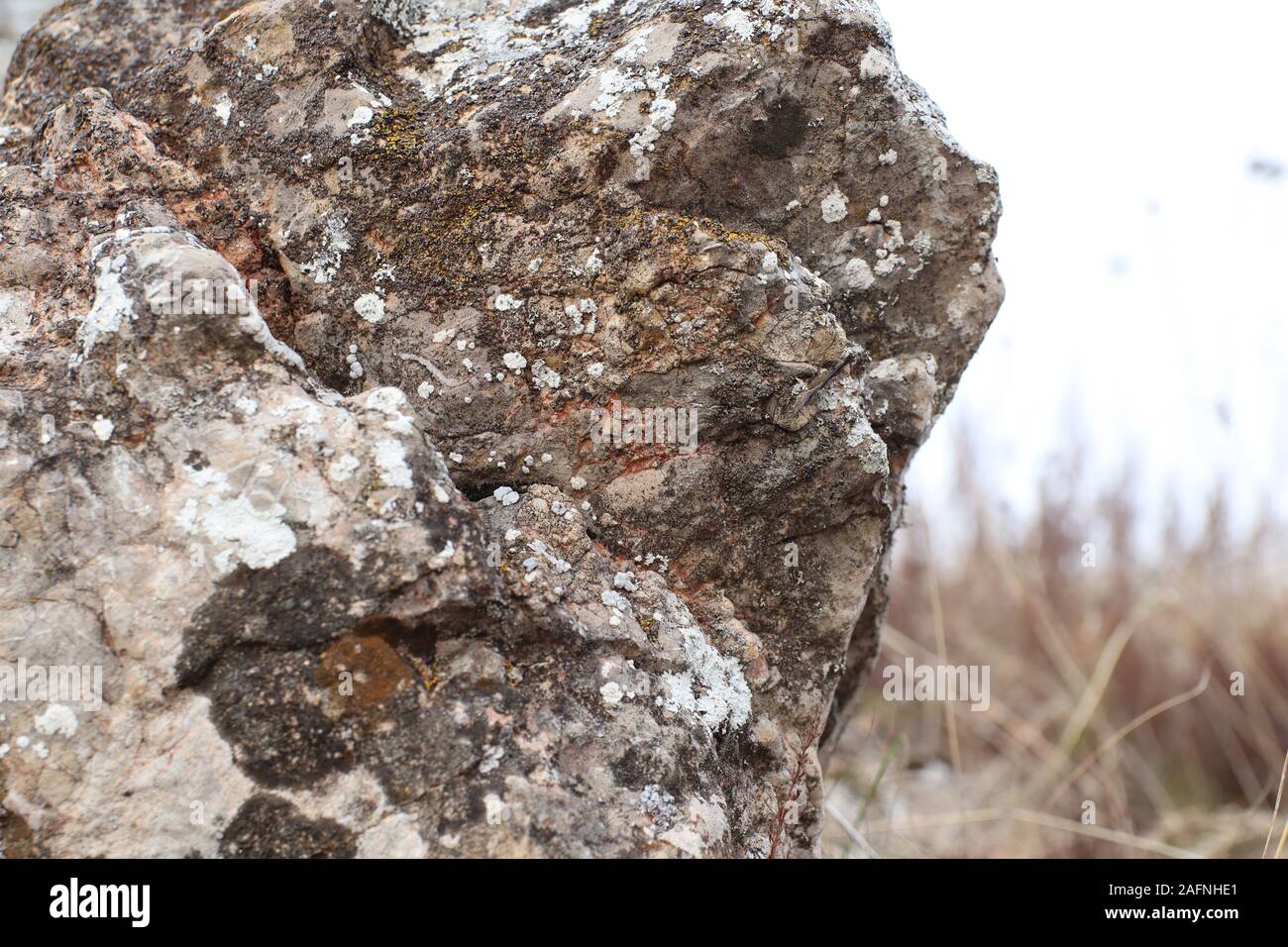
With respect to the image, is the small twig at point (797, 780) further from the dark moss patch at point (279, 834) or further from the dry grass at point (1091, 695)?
the dry grass at point (1091, 695)

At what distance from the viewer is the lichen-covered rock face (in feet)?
4.19

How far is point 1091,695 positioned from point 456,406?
7.73 feet

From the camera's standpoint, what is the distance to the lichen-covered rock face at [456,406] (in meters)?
1.28

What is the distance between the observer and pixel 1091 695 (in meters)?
3.13

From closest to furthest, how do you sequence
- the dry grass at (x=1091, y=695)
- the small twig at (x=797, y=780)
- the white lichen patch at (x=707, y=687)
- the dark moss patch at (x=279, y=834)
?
the dark moss patch at (x=279, y=834) → the white lichen patch at (x=707, y=687) → the small twig at (x=797, y=780) → the dry grass at (x=1091, y=695)

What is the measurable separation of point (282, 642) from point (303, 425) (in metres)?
0.27

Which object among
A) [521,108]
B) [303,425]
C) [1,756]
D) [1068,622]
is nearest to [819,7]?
[521,108]

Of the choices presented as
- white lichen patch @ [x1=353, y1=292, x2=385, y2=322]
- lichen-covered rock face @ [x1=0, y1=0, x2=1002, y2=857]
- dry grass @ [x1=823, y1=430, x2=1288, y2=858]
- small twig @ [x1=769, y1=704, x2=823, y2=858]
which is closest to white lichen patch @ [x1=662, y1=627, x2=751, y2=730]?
lichen-covered rock face @ [x1=0, y1=0, x2=1002, y2=857]

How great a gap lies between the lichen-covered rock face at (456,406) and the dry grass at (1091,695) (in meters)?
1.54

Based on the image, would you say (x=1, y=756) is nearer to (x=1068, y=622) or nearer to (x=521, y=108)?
(x=521, y=108)

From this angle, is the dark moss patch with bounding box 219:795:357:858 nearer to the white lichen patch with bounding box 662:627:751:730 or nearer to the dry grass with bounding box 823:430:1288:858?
the white lichen patch with bounding box 662:627:751:730

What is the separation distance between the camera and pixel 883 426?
1.79m

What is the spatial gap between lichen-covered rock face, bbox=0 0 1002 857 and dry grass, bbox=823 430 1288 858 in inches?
60.5

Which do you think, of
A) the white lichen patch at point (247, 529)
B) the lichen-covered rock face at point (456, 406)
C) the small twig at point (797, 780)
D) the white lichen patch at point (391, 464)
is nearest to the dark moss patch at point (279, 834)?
the lichen-covered rock face at point (456, 406)
